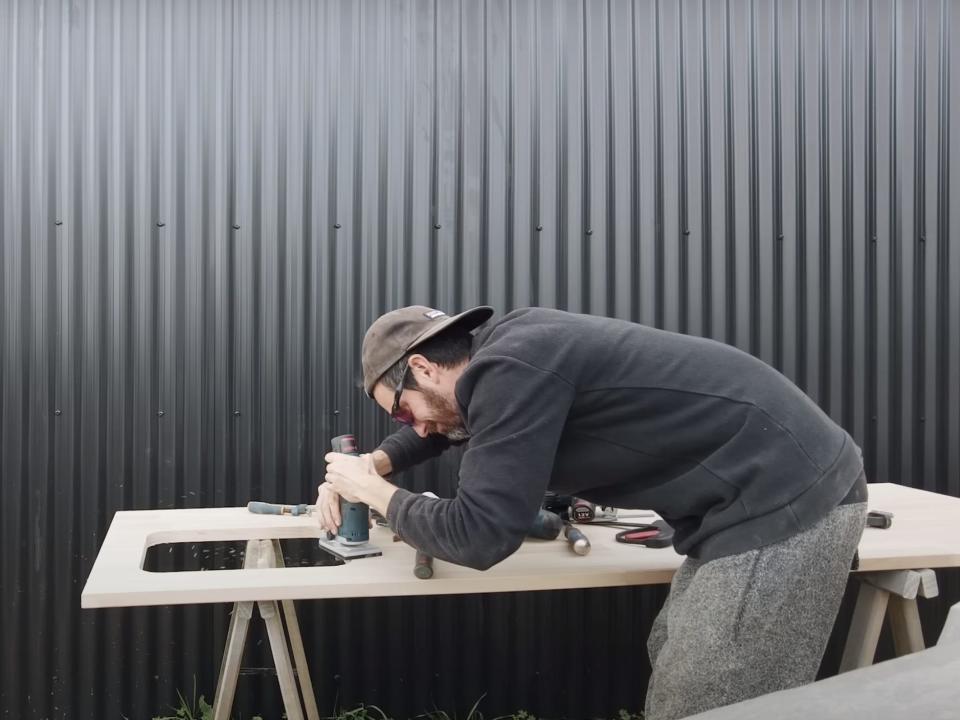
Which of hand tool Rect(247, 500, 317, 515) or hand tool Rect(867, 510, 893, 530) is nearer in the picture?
hand tool Rect(867, 510, 893, 530)

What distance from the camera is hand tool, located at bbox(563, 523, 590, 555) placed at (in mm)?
1646

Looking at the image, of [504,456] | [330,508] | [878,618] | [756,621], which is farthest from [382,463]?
[878,618]

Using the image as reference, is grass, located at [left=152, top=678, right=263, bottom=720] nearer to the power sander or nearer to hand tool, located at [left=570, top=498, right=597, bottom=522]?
the power sander

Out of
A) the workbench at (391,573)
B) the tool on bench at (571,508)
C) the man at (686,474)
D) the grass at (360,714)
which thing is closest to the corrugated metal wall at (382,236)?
the grass at (360,714)

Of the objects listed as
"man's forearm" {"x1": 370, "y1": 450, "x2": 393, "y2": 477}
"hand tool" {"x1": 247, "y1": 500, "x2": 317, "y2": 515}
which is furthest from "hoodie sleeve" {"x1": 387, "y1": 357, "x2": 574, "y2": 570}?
"hand tool" {"x1": 247, "y1": 500, "x2": 317, "y2": 515}

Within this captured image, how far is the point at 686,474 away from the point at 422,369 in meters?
0.57

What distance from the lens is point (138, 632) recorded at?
8.40 ft

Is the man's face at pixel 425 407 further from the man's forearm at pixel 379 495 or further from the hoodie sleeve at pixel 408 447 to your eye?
the hoodie sleeve at pixel 408 447

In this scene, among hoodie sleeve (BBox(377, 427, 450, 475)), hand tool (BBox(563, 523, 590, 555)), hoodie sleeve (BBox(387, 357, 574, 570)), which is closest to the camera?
hoodie sleeve (BBox(387, 357, 574, 570))

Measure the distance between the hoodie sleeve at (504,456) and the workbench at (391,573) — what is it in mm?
204

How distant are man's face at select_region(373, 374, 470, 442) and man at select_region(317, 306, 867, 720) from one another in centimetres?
7

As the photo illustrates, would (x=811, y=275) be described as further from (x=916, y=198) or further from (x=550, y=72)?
(x=550, y=72)

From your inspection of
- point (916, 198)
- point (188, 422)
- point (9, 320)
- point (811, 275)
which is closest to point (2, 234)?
point (9, 320)

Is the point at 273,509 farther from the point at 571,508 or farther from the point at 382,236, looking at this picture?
the point at 382,236
